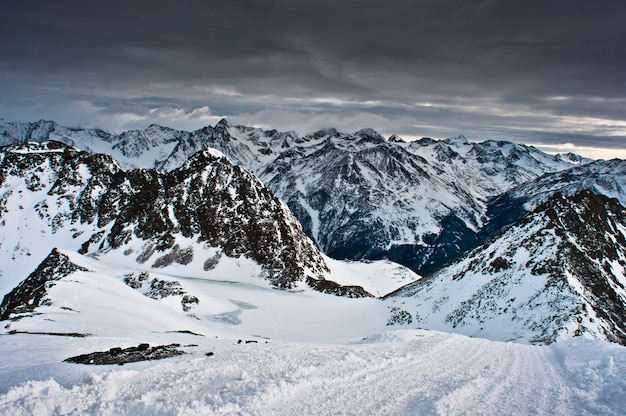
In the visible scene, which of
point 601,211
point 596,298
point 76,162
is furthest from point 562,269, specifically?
point 76,162

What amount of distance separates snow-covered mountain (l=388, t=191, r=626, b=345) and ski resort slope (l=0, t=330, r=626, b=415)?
33.9 m

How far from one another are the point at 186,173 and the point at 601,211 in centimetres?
12742

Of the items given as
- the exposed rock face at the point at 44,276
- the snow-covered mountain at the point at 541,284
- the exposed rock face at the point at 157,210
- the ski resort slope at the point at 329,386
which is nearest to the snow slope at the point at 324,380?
the ski resort slope at the point at 329,386

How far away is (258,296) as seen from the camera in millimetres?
101250

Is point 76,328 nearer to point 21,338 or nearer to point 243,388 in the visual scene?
point 21,338

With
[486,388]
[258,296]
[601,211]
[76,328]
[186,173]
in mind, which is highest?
[186,173]

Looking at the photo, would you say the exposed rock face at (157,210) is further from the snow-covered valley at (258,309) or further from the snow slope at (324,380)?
the snow slope at (324,380)

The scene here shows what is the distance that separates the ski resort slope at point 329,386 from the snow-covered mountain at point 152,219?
9170 centimetres

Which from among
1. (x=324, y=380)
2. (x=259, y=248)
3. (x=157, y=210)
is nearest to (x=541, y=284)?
(x=324, y=380)

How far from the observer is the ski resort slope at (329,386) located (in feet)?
36.8

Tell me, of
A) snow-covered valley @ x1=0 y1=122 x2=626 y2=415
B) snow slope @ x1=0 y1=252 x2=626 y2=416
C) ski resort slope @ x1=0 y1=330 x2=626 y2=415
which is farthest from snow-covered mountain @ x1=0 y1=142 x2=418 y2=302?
ski resort slope @ x1=0 y1=330 x2=626 y2=415

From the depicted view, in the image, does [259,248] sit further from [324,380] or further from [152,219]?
[324,380]

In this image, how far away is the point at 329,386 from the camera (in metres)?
13.3

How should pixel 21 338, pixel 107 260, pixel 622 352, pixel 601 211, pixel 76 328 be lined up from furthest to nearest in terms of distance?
pixel 107 260 < pixel 601 211 < pixel 76 328 < pixel 21 338 < pixel 622 352
